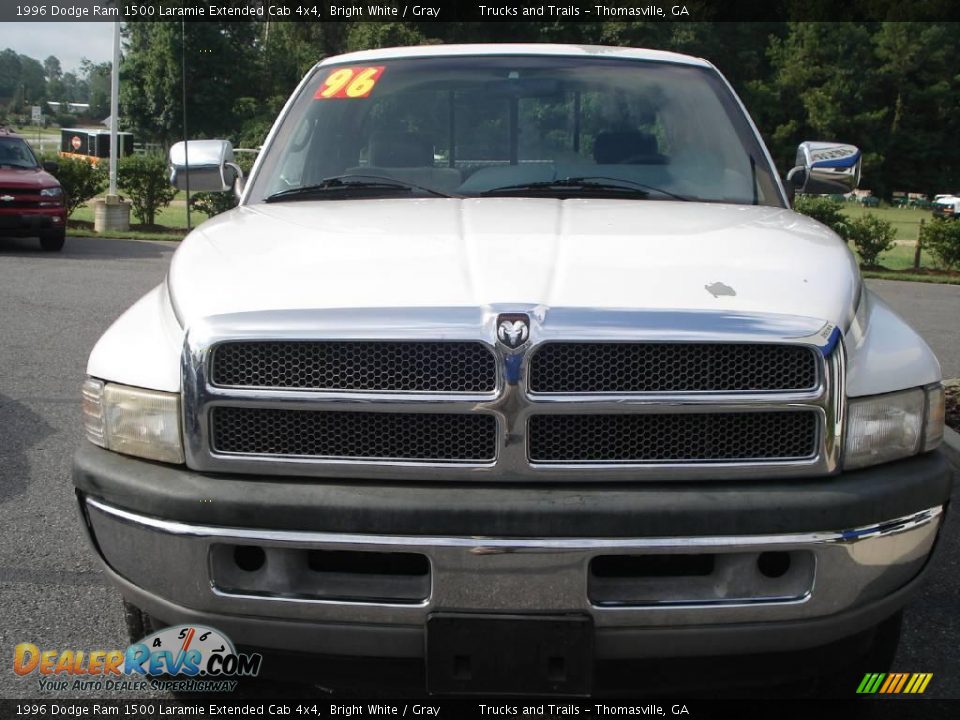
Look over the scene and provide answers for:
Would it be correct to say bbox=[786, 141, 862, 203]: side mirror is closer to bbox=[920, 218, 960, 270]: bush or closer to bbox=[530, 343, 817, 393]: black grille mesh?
bbox=[530, 343, 817, 393]: black grille mesh

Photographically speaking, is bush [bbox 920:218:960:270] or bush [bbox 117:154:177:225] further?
bush [bbox 117:154:177:225]

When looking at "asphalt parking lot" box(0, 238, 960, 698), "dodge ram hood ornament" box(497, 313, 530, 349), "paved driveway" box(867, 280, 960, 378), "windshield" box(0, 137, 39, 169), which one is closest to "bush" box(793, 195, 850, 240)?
"paved driveway" box(867, 280, 960, 378)

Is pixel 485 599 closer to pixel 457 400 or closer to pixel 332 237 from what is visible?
pixel 457 400

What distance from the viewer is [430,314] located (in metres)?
2.36

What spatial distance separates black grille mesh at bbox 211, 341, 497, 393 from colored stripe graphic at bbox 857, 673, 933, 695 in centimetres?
145

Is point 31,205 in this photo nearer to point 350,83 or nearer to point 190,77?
point 350,83

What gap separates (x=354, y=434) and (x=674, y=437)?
709mm

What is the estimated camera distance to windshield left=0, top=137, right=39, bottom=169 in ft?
53.2

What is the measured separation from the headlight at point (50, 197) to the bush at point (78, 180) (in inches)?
233

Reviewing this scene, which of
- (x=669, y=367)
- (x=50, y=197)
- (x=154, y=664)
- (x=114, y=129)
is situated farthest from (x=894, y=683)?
(x=114, y=129)

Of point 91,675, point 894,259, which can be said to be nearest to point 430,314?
point 91,675

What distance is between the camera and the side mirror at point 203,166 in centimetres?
426

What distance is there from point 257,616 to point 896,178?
69.7m

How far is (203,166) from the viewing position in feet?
14.0
